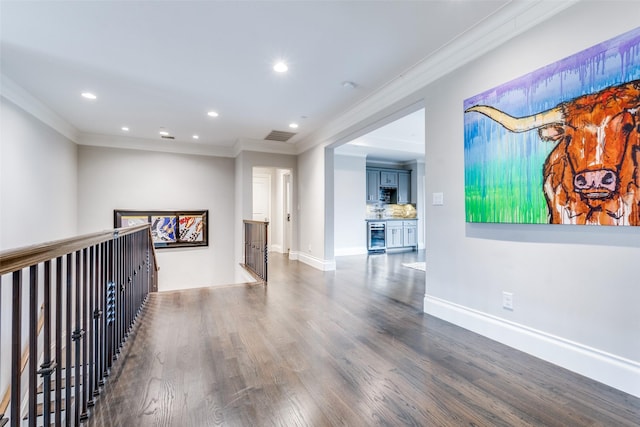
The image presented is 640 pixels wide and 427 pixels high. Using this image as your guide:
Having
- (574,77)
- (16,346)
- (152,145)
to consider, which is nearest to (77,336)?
(16,346)

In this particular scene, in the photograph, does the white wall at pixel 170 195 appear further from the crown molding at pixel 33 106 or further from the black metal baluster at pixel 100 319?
the black metal baluster at pixel 100 319

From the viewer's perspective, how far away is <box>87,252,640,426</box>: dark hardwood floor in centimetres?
168

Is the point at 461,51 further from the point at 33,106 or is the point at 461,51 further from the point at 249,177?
the point at 33,106

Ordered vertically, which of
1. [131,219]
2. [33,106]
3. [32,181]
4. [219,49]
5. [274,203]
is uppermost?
[219,49]

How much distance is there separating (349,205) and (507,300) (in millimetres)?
4887

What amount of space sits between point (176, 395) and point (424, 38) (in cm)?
326

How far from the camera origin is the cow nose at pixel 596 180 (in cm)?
188

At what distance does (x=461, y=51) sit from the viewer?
2.74 meters

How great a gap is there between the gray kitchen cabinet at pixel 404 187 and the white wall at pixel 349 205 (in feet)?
4.15

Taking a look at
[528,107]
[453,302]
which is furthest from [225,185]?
[528,107]

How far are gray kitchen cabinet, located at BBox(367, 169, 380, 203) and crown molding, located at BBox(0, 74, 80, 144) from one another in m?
5.98

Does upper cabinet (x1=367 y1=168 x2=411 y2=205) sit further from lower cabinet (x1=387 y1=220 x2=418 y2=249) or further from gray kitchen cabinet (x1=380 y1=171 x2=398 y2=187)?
lower cabinet (x1=387 y1=220 x2=418 y2=249)

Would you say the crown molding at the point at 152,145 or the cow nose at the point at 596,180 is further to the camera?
the crown molding at the point at 152,145

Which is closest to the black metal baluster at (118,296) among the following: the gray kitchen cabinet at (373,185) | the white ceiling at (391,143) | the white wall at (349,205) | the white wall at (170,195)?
the white wall at (170,195)
